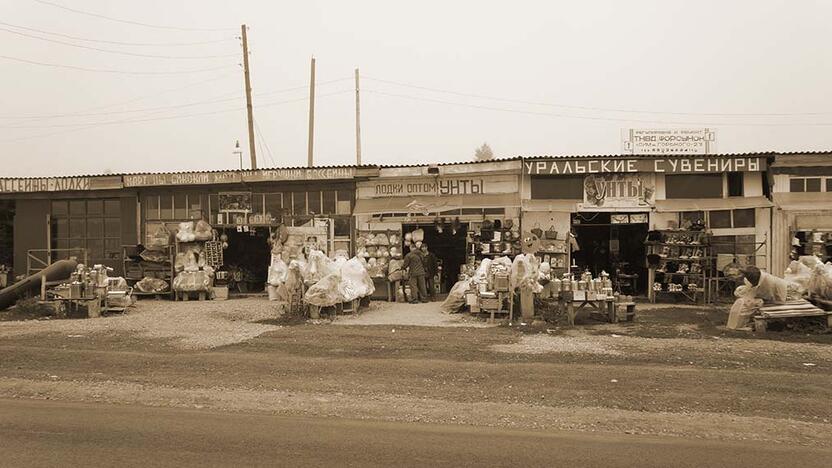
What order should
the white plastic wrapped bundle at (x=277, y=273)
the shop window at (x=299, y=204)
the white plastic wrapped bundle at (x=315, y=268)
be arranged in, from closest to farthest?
the white plastic wrapped bundle at (x=315, y=268), the white plastic wrapped bundle at (x=277, y=273), the shop window at (x=299, y=204)

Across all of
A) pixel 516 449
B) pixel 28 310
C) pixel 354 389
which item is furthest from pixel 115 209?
pixel 516 449

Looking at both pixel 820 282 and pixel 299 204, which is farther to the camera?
pixel 299 204

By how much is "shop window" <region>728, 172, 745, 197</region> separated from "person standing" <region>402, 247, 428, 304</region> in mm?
9487

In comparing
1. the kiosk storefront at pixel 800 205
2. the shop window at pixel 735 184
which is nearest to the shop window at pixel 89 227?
the shop window at pixel 735 184

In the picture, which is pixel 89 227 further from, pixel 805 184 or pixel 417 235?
pixel 805 184

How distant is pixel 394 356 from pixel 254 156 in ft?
71.0

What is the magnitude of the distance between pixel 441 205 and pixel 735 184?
8.83m

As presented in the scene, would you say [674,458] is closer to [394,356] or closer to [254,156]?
[394,356]

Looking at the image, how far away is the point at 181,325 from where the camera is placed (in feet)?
48.7

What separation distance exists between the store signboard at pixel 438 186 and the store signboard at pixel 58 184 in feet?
29.1

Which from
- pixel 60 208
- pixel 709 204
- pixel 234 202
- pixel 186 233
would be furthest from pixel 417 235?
pixel 60 208

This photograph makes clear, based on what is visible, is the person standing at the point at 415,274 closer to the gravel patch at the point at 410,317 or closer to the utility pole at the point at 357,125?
the gravel patch at the point at 410,317

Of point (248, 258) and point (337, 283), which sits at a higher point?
point (248, 258)

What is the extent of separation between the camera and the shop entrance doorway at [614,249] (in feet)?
68.6
